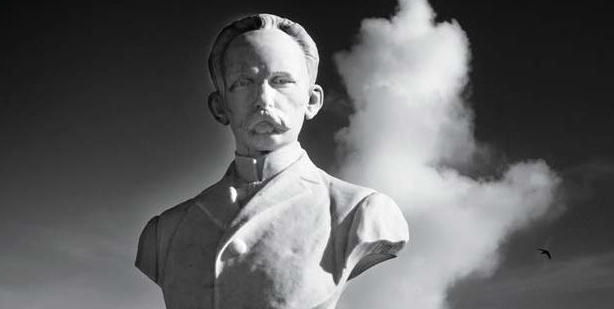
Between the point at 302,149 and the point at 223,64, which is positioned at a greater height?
the point at 223,64

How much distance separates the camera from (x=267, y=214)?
642cm

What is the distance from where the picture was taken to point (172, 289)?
6.46 meters

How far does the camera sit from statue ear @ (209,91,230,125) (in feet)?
23.1

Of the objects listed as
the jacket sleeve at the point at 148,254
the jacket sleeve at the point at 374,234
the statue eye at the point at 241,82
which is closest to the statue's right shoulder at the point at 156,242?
the jacket sleeve at the point at 148,254

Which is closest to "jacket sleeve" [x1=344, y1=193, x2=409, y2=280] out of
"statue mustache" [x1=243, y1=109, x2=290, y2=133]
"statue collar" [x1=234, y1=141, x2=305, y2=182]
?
"statue collar" [x1=234, y1=141, x2=305, y2=182]

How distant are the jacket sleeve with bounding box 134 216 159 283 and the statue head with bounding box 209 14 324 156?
1.01m

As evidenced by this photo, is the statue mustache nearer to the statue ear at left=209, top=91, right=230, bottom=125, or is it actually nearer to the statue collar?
the statue collar

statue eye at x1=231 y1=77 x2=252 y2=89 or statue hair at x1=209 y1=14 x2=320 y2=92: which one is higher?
statue hair at x1=209 y1=14 x2=320 y2=92

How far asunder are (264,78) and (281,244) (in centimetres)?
130

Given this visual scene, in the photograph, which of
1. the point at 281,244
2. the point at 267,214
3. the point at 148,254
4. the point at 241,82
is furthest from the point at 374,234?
the point at 148,254

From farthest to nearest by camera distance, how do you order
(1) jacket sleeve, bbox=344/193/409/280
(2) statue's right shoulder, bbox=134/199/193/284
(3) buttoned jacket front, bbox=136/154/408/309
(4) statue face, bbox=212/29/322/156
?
(2) statue's right shoulder, bbox=134/199/193/284 < (4) statue face, bbox=212/29/322/156 < (1) jacket sleeve, bbox=344/193/409/280 < (3) buttoned jacket front, bbox=136/154/408/309

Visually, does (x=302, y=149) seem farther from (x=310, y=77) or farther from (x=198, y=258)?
(x=198, y=258)

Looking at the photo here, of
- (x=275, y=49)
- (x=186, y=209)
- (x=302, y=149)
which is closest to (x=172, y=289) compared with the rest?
(x=186, y=209)

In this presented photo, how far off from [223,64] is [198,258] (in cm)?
A: 160
